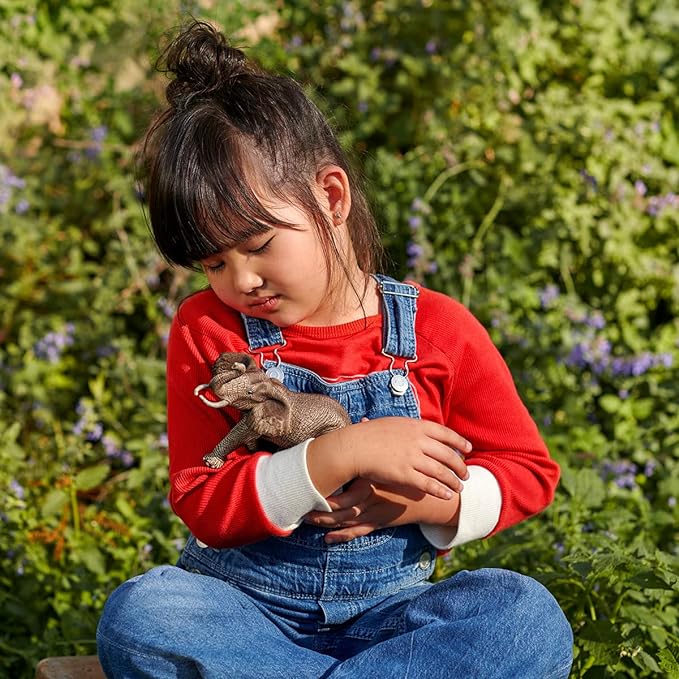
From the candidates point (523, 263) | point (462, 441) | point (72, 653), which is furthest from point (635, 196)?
point (72, 653)

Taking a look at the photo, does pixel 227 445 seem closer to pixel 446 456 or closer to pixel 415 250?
pixel 446 456

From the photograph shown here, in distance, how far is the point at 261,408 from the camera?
2.07 metres

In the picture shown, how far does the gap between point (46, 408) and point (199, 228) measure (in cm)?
205

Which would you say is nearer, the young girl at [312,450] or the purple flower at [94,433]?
the young girl at [312,450]

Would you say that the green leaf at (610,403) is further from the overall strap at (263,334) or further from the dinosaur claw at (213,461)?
the dinosaur claw at (213,461)

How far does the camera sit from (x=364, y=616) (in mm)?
2201

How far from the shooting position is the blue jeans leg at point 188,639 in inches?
79.8

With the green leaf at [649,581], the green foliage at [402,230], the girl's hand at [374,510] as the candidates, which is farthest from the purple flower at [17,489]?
the green leaf at [649,581]

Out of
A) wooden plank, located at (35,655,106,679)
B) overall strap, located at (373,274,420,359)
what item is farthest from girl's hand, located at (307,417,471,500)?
wooden plank, located at (35,655,106,679)

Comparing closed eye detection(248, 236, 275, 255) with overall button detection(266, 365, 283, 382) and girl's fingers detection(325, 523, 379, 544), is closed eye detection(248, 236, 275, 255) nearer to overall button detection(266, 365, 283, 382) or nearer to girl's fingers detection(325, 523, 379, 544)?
overall button detection(266, 365, 283, 382)

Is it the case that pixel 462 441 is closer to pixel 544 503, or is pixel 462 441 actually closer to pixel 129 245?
pixel 544 503

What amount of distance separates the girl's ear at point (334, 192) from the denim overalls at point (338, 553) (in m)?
0.25

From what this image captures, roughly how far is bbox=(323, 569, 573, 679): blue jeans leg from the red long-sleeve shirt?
0.20m

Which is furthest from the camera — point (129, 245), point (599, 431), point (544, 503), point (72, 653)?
point (129, 245)
